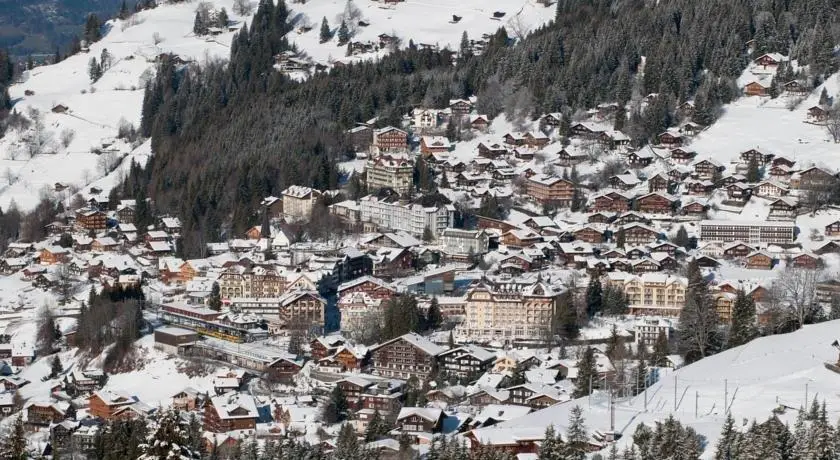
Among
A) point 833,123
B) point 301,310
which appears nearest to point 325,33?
point 833,123

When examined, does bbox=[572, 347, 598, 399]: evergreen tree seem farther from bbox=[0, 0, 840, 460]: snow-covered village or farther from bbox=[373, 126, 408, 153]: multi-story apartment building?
bbox=[373, 126, 408, 153]: multi-story apartment building

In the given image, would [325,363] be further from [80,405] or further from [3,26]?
[3,26]

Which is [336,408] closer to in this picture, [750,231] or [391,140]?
[750,231]

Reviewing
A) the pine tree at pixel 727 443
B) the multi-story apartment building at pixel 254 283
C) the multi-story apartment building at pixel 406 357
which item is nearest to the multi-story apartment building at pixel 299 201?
the multi-story apartment building at pixel 254 283

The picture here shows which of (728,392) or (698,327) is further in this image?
(698,327)

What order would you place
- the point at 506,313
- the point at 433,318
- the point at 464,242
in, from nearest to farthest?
the point at 506,313 < the point at 433,318 < the point at 464,242

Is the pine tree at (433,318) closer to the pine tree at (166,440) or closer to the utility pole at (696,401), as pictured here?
the utility pole at (696,401)
